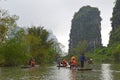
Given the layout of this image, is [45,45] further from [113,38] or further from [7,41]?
[113,38]

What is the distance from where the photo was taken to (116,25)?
17362 centimetres

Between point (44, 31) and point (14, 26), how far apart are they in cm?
2721

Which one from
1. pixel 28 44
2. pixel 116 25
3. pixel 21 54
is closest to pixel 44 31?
pixel 28 44

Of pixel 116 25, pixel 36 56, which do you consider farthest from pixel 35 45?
pixel 116 25

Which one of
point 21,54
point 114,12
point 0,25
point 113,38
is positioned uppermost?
point 114,12

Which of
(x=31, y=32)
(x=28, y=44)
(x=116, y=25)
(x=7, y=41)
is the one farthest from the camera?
(x=116, y=25)

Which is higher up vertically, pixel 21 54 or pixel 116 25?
pixel 116 25

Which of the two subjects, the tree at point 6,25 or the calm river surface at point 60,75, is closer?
the calm river surface at point 60,75

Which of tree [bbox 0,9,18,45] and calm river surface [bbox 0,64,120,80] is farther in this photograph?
tree [bbox 0,9,18,45]

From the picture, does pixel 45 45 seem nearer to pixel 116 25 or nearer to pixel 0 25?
pixel 0 25

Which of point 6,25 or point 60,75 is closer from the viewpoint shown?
point 60,75

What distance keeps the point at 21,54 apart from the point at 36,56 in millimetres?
20225

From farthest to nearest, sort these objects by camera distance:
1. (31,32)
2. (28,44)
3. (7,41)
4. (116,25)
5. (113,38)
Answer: (116,25) < (113,38) < (31,32) < (28,44) < (7,41)

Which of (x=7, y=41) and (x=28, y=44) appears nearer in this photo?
(x=7, y=41)
